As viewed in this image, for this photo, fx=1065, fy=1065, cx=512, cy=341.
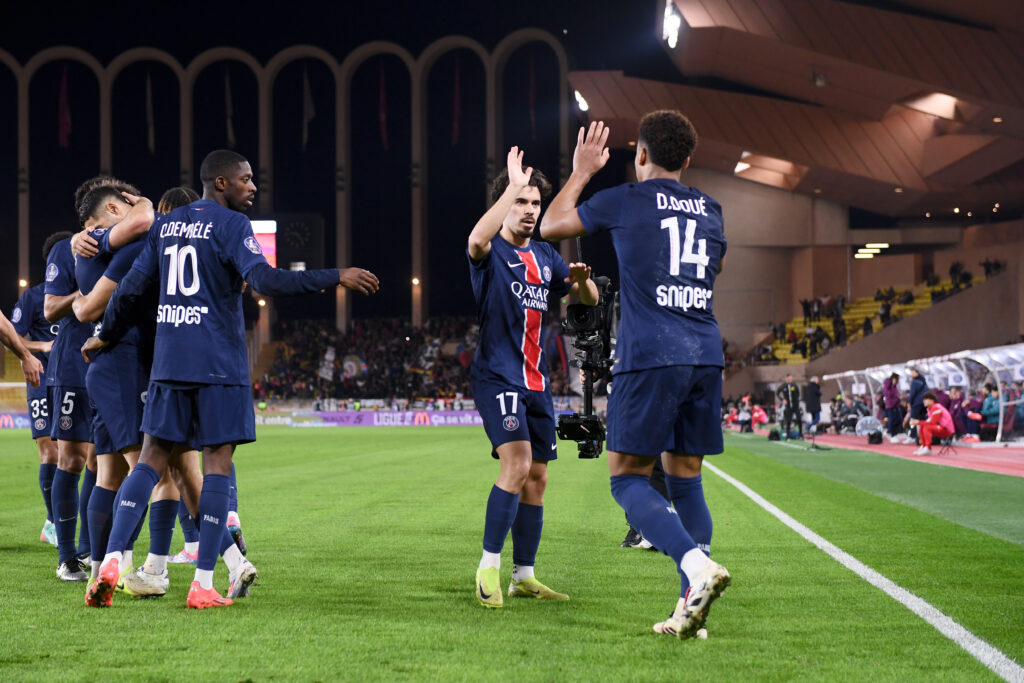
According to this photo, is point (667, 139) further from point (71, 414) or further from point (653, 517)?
point (71, 414)

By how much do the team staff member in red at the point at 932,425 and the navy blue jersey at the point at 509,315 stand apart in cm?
1831

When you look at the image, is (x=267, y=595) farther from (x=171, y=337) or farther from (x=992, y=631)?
(x=992, y=631)

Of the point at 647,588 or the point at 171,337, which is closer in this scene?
the point at 171,337

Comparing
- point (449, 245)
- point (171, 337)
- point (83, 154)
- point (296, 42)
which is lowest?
point (171, 337)

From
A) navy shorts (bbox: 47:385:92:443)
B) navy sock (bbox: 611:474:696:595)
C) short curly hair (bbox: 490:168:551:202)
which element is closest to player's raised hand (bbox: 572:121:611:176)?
short curly hair (bbox: 490:168:551:202)

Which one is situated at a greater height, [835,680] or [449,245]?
[449,245]

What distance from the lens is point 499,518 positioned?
5.43 meters

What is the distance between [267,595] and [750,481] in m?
10.4

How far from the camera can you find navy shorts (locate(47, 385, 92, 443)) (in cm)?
657

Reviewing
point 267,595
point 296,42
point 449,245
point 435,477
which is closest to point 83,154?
point 296,42

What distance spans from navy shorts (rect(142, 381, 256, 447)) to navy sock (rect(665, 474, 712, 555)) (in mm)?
2056

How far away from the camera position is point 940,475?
15922mm

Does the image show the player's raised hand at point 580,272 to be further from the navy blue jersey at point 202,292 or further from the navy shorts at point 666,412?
the navy blue jersey at point 202,292

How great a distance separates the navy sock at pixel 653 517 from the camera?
→ 14.0 feet
